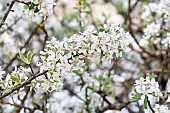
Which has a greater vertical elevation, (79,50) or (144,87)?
(79,50)

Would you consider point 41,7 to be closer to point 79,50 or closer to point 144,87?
point 79,50

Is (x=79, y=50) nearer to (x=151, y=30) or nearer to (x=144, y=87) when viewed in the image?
(x=144, y=87)

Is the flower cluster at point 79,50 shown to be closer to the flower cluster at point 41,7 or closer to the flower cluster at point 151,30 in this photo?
the flower cluster at point 41,7

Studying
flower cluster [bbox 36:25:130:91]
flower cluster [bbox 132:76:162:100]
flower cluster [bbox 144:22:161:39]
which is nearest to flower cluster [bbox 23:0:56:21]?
flower cluster [bbox 36:25:130:91]

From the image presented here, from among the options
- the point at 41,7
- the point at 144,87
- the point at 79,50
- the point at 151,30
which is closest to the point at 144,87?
the point at 144,87

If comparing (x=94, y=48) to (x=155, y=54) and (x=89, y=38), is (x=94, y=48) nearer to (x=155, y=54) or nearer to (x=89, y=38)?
(x=89, y=38)

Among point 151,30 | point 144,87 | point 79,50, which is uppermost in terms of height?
point 151,30

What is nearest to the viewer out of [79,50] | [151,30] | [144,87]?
[79,50]

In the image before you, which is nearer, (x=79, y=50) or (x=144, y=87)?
(x=79, y=50)

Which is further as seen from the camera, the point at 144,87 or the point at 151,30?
the point at 151,30

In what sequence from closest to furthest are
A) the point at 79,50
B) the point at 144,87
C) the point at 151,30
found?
the point at 79,50, the point at 144,87, the point at 151,30

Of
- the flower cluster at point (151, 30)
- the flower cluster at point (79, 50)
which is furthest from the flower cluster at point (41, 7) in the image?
the flower cluster at point (151, 30)
